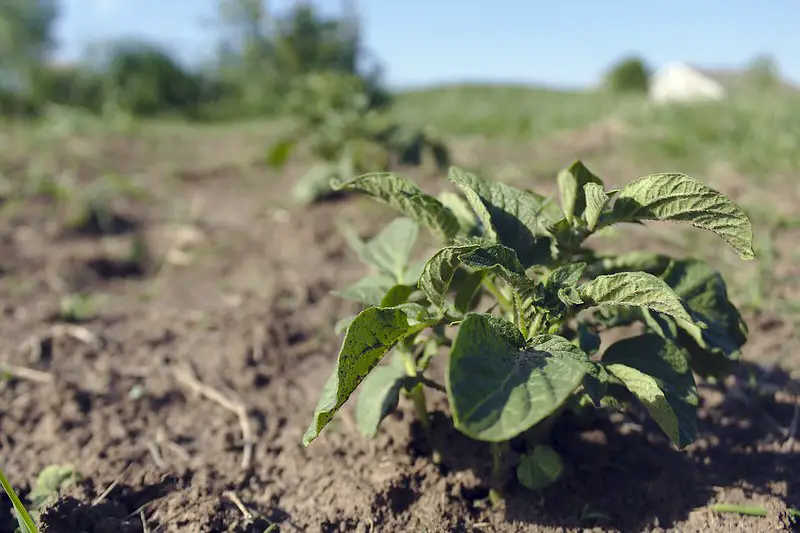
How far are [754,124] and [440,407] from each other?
497cm

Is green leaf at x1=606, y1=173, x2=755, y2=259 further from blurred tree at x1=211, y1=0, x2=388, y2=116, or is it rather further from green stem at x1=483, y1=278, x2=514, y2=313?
blurred tree at x1=211, y1=0, x2=388, y2=116

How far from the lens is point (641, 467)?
70.2 inches

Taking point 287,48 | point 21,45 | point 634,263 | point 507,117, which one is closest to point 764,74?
point 507,117

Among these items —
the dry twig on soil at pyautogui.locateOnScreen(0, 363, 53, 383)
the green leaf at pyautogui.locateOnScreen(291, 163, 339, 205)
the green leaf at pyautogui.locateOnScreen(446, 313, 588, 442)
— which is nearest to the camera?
the green leaf at pyautogui.locateOnScreen(446, 313, 588, 442)

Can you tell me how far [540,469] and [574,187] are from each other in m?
0.66

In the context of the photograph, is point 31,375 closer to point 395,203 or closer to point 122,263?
point 122,263

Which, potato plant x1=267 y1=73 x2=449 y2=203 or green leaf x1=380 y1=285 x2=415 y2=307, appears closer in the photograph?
green leaf x1=380 y1=285 x2=415 y2=307

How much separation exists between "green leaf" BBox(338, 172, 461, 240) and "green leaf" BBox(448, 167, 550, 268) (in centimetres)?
7

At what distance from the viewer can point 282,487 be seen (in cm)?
181

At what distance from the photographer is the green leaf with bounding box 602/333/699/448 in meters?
1.31

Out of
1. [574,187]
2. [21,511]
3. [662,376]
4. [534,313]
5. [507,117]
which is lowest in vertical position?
[507,117]

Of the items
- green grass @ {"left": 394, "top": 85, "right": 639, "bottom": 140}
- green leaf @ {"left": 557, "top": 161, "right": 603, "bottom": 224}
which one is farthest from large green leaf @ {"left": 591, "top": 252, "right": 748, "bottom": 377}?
green grass @ {"left": 394, "top": 85, "right": 639, "bottom": 140}

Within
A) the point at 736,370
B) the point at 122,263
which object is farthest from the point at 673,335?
the point at 122,263

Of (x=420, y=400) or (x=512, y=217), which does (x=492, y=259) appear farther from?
(x=420, y=400)
